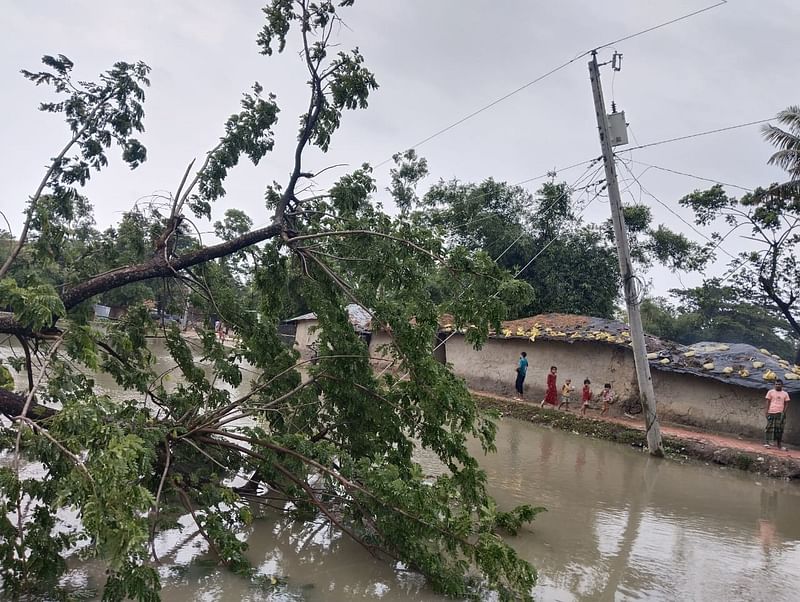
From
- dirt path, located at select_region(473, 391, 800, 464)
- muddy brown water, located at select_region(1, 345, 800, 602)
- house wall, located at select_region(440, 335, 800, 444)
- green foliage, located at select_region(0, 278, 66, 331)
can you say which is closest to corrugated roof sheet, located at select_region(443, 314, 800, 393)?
house wall, located at select_region(440, 335, 800, 444)

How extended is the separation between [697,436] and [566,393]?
3.60 metres

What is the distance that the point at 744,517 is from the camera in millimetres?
8211

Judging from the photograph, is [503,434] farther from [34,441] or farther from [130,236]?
[34,441]

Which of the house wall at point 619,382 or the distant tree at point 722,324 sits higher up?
the distant tree at point 722,324

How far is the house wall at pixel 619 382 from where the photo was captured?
13.5 metres

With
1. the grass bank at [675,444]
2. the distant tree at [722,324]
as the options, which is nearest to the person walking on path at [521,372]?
the grass bank at [675,444]

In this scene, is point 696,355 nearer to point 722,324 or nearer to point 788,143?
point 788,143

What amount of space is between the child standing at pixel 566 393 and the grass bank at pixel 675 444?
0.73 meters

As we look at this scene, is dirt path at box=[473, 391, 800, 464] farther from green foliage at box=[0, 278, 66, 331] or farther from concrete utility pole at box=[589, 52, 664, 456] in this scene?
green foliage at box=[0, 278, 66, 331]

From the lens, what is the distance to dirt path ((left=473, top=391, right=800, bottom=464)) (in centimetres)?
1170

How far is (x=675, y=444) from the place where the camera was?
12453 mm

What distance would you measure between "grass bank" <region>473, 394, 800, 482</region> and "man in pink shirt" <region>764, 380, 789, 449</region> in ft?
3.97

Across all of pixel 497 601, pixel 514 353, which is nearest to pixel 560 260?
pixel 514 353

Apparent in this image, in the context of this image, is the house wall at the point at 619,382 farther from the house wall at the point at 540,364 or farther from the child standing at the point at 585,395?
the child standing at the point at 585,395
